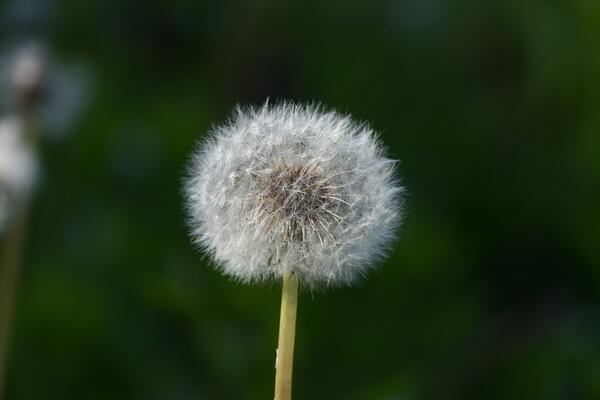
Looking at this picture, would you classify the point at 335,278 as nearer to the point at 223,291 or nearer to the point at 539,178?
the point at 223,291

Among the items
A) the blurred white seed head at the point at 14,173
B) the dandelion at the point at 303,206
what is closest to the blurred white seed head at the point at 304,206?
the dandelion at the point at 303,206

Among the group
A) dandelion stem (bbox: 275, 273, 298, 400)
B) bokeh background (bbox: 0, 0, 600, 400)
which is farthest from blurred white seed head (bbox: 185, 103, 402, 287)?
bokeh background (bbox: 0, 0, 600, 400)

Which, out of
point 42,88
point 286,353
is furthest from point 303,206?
point 42,88

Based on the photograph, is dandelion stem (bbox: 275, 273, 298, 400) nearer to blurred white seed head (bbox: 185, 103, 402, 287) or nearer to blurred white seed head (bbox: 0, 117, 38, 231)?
blurred white seed head (bbox: 185, 103, 402, 287)

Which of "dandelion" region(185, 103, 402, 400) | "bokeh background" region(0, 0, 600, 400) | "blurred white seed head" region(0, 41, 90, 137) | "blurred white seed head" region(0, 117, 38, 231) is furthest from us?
"bokeh background" region(0, 0, 600, 400)

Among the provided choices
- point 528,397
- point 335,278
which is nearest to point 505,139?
point 528,397

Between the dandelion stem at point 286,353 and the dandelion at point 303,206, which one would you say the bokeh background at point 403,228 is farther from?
the dandelion stem at point 286,353
